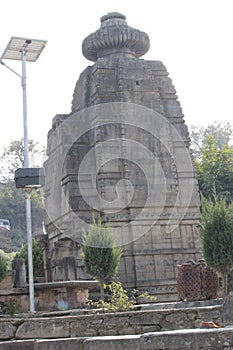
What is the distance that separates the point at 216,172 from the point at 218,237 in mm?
18101

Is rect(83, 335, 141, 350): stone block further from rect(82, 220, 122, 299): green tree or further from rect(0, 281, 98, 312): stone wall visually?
rect(82, 220, 122, 299): green tree

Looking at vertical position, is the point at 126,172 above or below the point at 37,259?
Result: above

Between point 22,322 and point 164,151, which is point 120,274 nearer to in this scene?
point 164,151

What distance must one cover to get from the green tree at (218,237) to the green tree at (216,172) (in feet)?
51.2

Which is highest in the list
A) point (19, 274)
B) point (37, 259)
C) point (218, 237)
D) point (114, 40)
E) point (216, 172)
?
point (114, 40)

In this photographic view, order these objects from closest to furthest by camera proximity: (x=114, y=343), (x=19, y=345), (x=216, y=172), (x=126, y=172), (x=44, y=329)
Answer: (x=114, y=343)
(x=19, y=345)
(x=44, y=329)
(x=126, y=172)
(x=216, y=172)

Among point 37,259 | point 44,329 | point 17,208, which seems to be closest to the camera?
point 44,329

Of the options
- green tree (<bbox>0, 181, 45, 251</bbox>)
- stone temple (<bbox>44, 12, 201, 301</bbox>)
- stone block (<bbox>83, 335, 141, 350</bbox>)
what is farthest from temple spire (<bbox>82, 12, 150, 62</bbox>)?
green tree (<bbox>0, 181, 45, 251</bbox>)

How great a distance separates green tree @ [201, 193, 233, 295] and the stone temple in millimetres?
6330

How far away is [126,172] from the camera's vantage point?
62.2ft

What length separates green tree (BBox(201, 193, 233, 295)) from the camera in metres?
11.0

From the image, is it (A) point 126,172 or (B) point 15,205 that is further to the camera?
(B) point 15,205

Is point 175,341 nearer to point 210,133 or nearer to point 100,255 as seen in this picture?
point 100,255

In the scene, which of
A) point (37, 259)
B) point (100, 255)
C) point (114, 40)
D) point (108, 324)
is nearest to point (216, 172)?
point (114, 40)
